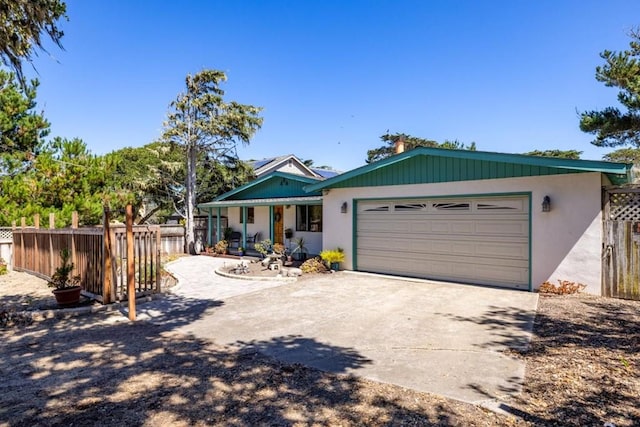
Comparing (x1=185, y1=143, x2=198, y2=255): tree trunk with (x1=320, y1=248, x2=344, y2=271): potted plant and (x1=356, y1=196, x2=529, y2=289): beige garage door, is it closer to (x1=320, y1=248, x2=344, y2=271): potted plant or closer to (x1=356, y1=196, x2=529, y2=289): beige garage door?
(x1=320, y1=248, x2=344, y2=271): potted plant

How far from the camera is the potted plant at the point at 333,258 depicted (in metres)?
11.4

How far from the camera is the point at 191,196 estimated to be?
18.1 m

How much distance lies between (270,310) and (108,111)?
14.3m

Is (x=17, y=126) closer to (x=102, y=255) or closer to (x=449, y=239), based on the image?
(x=102, y=255)

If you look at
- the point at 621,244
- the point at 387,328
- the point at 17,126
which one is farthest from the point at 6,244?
the point at 621,244

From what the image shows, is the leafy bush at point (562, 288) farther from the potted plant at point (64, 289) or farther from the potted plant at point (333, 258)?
the potted plant at point (64, 289)

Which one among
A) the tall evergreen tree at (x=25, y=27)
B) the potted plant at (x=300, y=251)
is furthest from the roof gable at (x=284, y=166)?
the tall evergreen tree at (x=25, y=27)

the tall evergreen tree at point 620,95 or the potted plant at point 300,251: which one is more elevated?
the tall evergreen tree at point 620,95

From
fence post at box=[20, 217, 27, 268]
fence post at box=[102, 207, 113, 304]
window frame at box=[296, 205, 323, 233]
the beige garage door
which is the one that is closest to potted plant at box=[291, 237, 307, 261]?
window frame at box=[296, 205, 323, 233]

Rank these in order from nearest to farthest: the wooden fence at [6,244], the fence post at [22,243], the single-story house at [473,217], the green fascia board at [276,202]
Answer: the single-story house at [473,217] → the fence post at [22,243] → the wooden fence at [6,244] → the green fascia board at [276,202]

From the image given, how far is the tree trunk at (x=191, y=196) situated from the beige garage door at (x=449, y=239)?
10202mm

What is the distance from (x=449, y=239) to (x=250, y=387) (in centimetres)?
736

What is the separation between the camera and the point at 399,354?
14.7 ft

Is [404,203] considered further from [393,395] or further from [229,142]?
[229,142]
